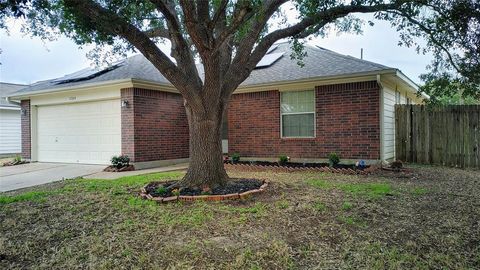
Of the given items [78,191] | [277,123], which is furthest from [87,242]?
[277,123]

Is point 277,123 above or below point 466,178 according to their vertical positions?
above

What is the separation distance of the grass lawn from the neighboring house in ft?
12.8

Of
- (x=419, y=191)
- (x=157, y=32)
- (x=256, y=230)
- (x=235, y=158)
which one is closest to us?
(x=256, y=230)

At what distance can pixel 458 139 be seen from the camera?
433 inches

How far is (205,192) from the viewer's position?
6.43 m

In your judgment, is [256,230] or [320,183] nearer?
[256,230]

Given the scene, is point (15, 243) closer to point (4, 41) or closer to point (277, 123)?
point (4, 41)

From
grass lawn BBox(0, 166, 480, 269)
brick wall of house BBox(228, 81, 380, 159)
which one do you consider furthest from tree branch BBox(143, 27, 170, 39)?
brick wall of house BBox(228, 81, 380, 159)

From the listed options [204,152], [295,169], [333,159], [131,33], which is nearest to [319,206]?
[204,152]

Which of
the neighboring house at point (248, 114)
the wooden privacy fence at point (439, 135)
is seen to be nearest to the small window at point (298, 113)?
the neighboring house at point (248, 114)

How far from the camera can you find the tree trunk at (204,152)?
6719 mm

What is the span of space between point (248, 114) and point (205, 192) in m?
6.48

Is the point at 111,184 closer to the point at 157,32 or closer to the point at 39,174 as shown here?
the point at 157,32

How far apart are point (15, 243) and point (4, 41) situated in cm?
491
